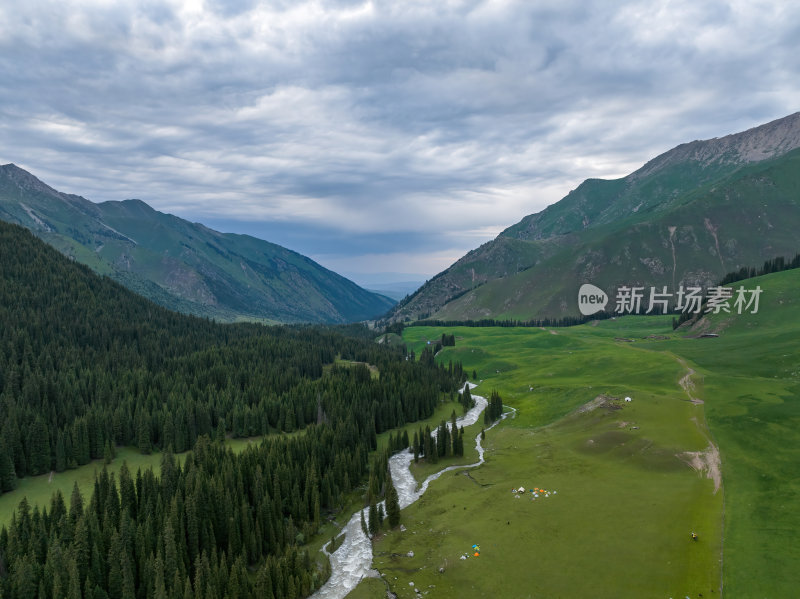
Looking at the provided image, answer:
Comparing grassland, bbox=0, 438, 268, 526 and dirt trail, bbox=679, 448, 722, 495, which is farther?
grassland, bbox=0, 438, 268, 526

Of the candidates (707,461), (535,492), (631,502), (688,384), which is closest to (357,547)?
(535,492)

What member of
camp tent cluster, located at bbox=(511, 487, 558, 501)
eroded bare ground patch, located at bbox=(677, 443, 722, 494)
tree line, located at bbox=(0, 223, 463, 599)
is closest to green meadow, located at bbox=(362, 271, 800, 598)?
eroded bare ground patch, located at bbox=(677, 443, 722, 494)

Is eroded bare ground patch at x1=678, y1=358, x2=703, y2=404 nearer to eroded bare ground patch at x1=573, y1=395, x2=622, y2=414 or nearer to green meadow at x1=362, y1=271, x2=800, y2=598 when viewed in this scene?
green meadow at x1=362, y1=271, x2=800, y2=598

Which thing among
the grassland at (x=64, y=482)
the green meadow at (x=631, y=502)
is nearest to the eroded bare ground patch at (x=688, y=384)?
the green meadow at (x=631, y=502)

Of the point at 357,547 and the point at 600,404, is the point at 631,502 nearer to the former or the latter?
the point at 357,547

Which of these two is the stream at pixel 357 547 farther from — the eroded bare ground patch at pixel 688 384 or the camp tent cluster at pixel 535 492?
the eroded bare ground patch at pixel 688 384

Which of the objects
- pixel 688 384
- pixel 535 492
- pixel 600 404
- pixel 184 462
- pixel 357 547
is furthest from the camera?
pixel 688 384
